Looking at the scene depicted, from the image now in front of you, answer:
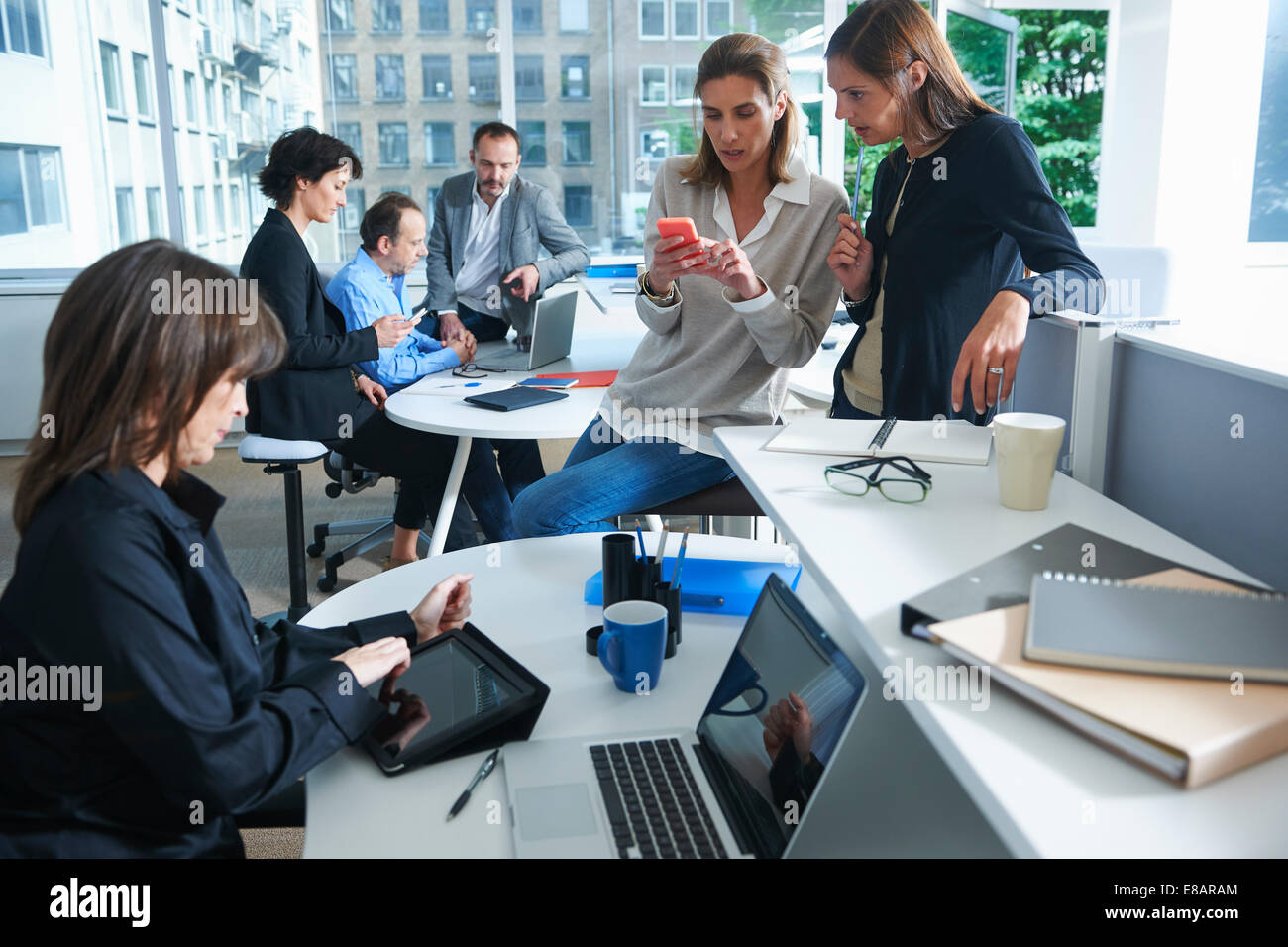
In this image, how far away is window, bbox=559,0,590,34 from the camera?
5.27 m

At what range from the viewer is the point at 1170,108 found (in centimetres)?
521

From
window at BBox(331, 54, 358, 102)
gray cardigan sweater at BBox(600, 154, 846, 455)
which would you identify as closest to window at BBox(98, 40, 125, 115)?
window at BBox(331, 54, 358, 102)

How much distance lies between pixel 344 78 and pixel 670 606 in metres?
4.88

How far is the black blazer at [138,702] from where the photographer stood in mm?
890

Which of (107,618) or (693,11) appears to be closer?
(107,618)

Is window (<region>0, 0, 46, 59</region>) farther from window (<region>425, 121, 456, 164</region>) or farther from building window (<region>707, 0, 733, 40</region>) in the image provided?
building window (<region>707, 0, 733, 40</region>)

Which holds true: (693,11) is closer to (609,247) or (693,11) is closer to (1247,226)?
(609,247)

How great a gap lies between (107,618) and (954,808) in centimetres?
78

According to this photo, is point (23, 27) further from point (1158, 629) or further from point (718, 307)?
point (1158, 629)

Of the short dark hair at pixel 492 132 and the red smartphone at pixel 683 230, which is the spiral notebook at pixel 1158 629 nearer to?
the red smartphone at pixel 683 230

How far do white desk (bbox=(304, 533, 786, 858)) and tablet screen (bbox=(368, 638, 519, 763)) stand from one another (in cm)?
4

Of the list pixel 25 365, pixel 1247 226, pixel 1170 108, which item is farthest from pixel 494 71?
pixel 1247 226

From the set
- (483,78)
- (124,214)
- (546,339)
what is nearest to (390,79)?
(483,78)

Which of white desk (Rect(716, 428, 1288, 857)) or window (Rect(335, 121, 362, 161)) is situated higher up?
window (Rect(335, 121, 362, 161))
